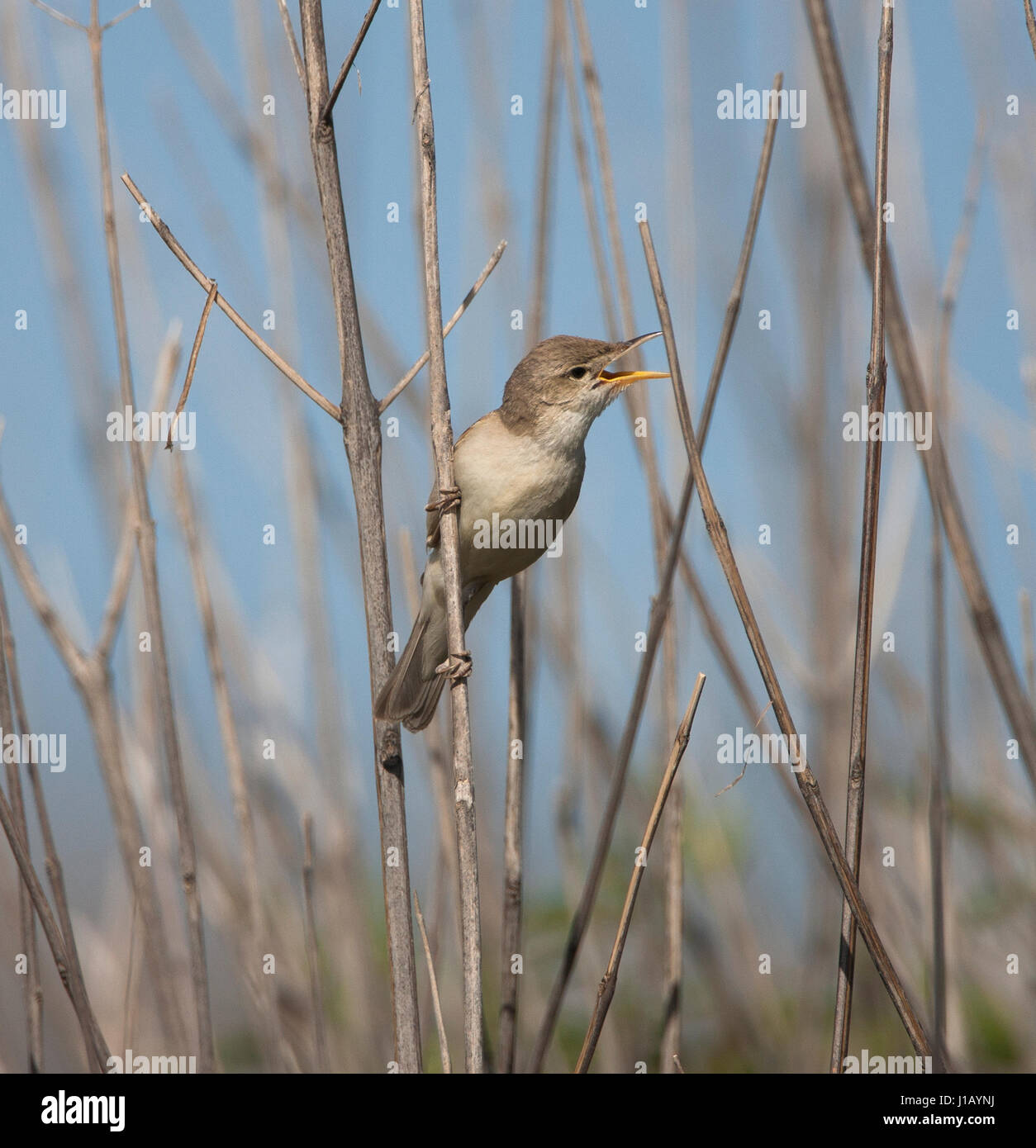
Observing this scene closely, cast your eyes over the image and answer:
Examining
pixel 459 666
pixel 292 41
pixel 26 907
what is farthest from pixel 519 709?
pixel 292 41

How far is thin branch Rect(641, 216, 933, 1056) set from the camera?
1.60m

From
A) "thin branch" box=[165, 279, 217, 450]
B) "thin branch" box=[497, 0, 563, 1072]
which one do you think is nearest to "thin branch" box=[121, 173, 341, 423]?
"thin branch" box=[165, 279, 217, 450]

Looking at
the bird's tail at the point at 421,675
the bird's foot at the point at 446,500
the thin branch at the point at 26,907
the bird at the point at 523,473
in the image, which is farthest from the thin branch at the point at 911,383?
the thin branch at the point at 26,907

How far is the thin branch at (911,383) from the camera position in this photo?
5.75ft

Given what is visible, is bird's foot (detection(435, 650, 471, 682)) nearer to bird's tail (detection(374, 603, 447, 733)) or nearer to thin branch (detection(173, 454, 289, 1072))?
bird's tail (detection(374, 603, 447, 733))

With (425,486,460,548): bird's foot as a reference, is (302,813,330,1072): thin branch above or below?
below

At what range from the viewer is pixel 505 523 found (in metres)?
2.50

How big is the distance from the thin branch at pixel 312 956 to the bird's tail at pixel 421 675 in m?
0.34

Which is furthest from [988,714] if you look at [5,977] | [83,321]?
[5,977]

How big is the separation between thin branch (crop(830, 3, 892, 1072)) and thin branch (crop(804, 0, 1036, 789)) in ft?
0.49

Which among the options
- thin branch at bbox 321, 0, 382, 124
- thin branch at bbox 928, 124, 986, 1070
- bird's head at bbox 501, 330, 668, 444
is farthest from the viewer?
bird's head at bbox 501, 330, 668, 444

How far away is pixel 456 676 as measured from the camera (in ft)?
5.82

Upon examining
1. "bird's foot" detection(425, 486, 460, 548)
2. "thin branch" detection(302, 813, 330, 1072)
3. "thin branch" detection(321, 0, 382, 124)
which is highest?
"thin branch" detection(321, 0, 382, 124)
